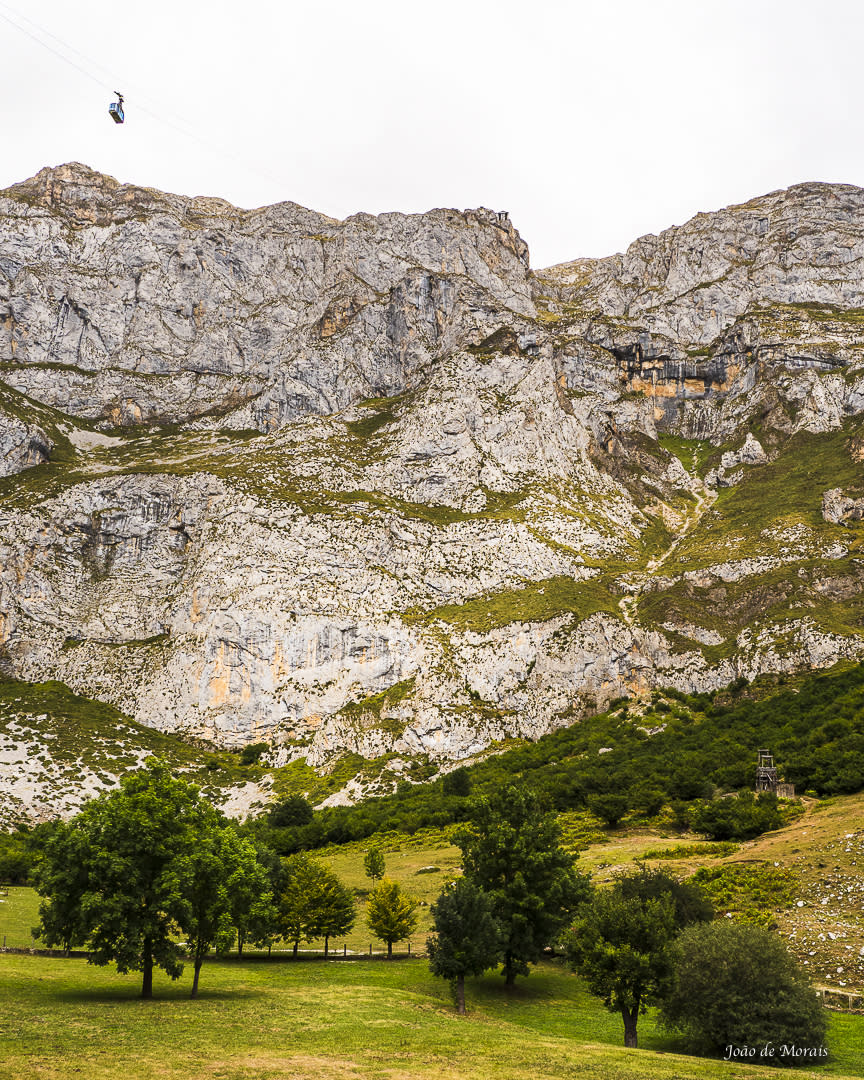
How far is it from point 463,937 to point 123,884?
49.0 feet

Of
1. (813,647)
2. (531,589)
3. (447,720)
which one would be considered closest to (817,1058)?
(447,720)

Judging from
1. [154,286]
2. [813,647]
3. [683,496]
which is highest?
[154,286]

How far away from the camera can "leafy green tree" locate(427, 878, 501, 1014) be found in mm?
34000

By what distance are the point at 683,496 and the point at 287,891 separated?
127584mm

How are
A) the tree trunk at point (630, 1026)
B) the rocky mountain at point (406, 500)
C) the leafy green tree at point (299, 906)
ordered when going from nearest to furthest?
1. the tree trunk at point (630, 1026)
2. the leafy green tree at point (299, 906)
3. the rocky mountain at point (406, 500)

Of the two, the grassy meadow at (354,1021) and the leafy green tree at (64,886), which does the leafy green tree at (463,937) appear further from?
the leafy green tree at (64,886)

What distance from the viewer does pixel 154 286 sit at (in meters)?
198

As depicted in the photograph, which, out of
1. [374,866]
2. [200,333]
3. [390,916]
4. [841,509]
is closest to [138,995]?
[390,916]

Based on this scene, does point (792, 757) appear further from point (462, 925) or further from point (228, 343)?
point (228, 343)

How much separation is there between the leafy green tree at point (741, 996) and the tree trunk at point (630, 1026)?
1.39m

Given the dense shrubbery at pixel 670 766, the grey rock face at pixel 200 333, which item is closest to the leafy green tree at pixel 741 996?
the dense shrubbery at pixel 670 766

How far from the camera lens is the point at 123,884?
1179 inches

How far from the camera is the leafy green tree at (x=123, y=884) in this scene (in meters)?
29.2

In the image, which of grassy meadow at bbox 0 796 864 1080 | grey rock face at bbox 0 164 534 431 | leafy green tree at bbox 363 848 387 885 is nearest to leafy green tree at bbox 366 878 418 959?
grassy meadow at bbox 0 796 864 1080
